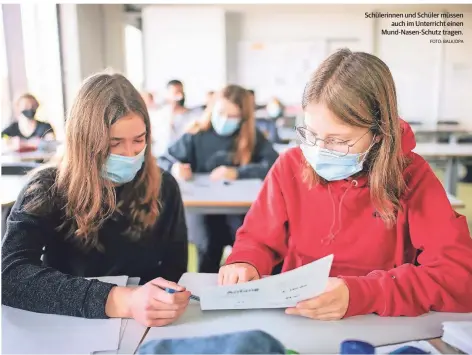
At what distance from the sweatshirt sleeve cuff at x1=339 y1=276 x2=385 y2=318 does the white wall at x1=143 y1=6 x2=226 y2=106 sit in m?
1.34

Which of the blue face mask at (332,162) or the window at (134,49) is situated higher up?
the window at (134,49)

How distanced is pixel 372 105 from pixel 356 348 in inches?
19.3

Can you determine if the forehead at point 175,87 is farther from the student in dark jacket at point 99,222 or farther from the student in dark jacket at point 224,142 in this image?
the student in dark jacket at point 99,222

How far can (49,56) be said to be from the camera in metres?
1.54

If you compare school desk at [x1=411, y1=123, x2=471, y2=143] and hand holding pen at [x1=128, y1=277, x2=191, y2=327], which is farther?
school desk at [x1=411, y1=123, x2=471, y2=143]

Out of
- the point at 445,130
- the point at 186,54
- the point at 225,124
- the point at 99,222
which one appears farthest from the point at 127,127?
the point at 186,54

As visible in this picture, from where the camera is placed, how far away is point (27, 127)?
190 cm

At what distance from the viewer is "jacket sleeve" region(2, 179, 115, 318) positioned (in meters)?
0.86

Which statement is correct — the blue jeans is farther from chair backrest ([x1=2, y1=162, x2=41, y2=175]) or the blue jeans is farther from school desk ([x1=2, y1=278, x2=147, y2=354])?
chair backrest ([x1=2, y1=162, x2=41, y2=175])

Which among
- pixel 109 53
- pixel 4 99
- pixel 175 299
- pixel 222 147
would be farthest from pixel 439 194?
pixel 222 147

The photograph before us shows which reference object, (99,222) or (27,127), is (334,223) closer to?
(99,222)

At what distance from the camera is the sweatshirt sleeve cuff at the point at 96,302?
849mm

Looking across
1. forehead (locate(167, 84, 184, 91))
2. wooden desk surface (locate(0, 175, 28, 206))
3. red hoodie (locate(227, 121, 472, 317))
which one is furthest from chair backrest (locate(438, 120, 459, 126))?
forehead (locate(167, 84, 184, 91))

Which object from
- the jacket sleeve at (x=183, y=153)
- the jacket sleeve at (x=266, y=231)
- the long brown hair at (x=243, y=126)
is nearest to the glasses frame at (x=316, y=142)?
the jacket sleeve at (x=266, y=231)
